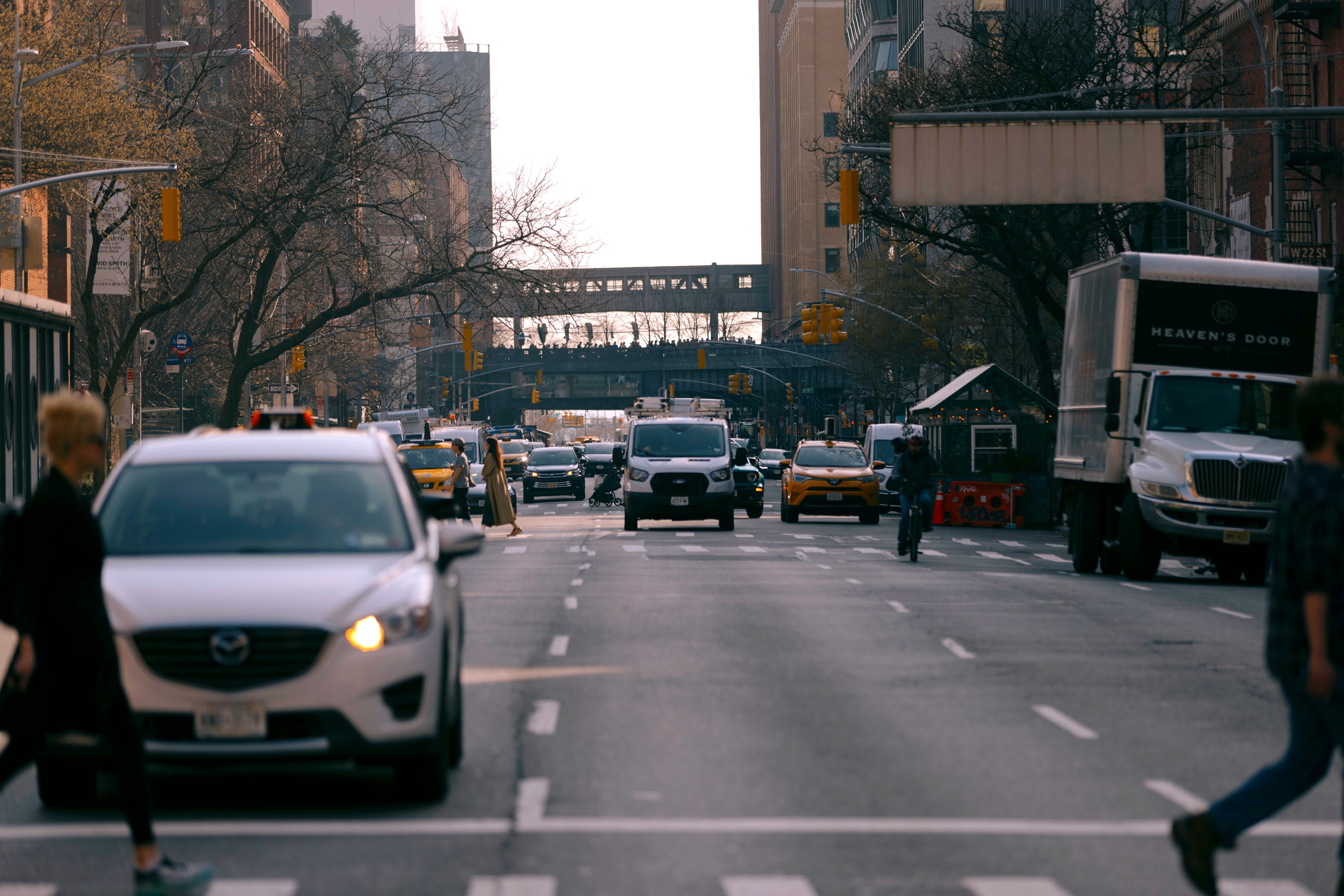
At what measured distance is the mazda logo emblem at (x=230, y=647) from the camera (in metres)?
8.11

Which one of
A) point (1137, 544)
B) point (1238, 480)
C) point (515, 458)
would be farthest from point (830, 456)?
point (515, 458)

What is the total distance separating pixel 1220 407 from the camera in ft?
76.9

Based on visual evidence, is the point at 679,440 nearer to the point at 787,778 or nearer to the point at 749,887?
the point at 787,778

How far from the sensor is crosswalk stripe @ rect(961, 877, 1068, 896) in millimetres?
6977

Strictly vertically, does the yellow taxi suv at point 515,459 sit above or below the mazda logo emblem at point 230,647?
below

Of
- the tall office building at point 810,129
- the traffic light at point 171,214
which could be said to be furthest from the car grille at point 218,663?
the tall office building at point 810,129

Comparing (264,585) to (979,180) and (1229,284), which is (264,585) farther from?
(979,180)

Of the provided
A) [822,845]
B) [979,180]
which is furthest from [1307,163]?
[822,845]

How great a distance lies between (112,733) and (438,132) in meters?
51.7

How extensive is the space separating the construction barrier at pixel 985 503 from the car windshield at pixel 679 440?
25.3 ft

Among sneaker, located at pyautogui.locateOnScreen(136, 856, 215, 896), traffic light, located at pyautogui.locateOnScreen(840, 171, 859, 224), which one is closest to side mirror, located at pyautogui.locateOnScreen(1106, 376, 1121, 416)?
traffic light, located at pyautogui.locateOnScreen(840, 171, 859, 224)

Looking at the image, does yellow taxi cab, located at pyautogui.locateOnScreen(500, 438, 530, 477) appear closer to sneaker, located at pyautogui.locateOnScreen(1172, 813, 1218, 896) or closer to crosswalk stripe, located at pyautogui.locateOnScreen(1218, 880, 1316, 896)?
crosswalk stripe, located at pyautogui.locateOnScreen(1218, 880, 1316, 896)

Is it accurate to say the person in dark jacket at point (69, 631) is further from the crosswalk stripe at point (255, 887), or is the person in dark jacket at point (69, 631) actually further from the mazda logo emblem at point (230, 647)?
the mazda logo emblem at point (230, 647)

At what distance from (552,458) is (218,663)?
169 feet
